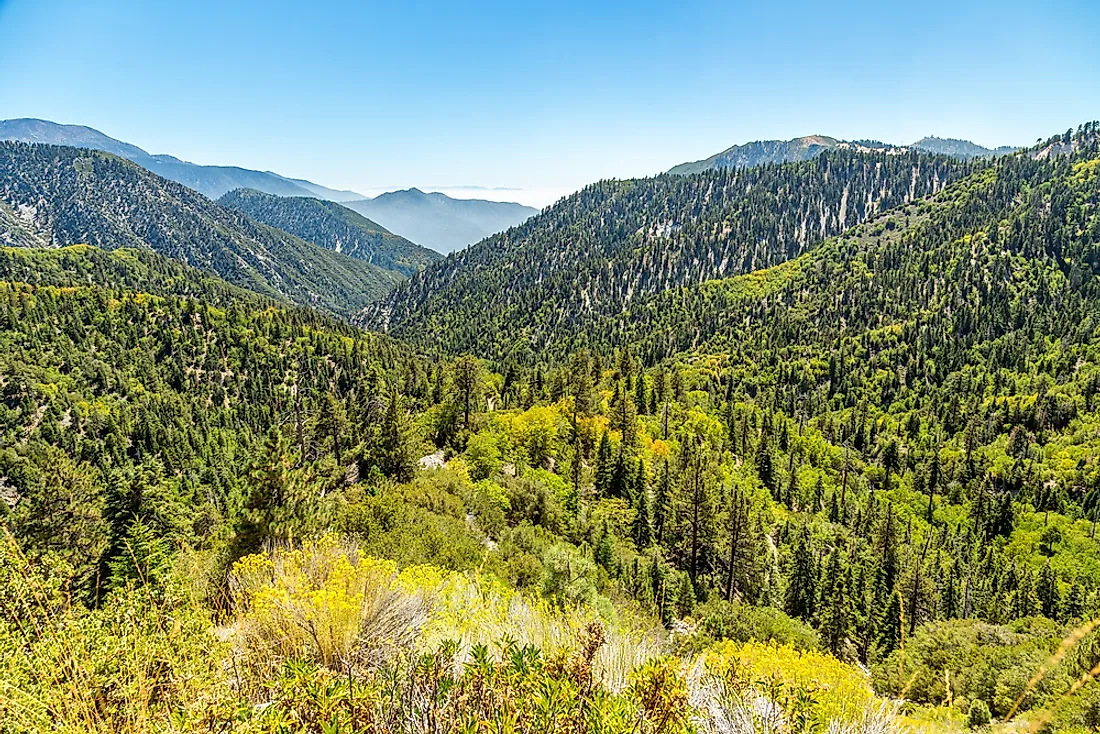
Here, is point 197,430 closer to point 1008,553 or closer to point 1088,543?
point 1008,553

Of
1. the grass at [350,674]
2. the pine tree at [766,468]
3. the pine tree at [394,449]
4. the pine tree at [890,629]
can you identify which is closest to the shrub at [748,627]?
the pine tree at [890,629]

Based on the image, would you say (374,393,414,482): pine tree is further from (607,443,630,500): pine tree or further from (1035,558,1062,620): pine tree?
(1035,558,1062,620): pine tree

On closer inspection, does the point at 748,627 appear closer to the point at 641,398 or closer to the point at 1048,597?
the point at 641,398

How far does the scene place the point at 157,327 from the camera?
184 meters

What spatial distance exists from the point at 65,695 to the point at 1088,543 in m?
139

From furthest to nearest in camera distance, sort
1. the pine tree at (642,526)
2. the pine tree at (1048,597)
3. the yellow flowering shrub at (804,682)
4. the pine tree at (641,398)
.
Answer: the pine tree at (641,398) < the pine tree at (1048,597) < the pine tree at (642,526) < the yellow flowering shrub at (804,682)

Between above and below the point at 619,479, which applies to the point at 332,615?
above

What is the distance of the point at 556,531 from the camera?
148 feet

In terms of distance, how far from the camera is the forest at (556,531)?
301 inches

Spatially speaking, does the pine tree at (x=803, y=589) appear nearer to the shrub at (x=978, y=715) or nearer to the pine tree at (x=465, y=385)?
the shrub at (x=978, y=715)

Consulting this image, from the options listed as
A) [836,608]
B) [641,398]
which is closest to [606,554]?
[836,608]

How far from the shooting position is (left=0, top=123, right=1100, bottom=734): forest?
763cm

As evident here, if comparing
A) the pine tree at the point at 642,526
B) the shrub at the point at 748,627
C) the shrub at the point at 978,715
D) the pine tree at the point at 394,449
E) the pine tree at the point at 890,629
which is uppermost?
the pine tree at the point at 394,449

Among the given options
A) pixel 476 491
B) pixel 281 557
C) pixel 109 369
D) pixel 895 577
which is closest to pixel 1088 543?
pixel 895 577
